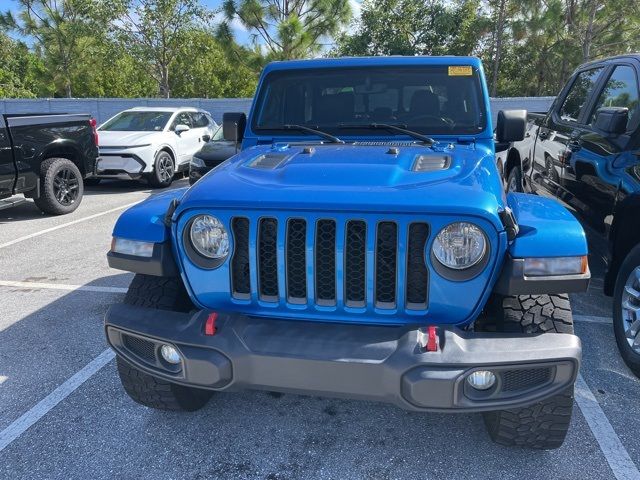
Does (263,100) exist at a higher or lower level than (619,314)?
higher

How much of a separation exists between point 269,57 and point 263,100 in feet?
66.4

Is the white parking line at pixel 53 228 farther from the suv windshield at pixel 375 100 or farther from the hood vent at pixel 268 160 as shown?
the hood vent at pixel 268 160

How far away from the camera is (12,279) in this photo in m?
5.04

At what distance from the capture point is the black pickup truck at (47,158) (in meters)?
6.63

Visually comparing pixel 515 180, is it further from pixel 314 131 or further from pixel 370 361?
pixel 370 361

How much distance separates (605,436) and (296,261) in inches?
72.9

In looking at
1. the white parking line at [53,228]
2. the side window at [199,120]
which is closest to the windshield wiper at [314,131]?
the white parking line at [53,228]

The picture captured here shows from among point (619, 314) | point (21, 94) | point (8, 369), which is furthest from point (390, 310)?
point (21, 94)

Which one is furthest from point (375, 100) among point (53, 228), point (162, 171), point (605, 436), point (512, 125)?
point (162, 171)

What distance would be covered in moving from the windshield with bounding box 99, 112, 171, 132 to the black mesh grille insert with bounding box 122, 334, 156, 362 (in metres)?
8.75

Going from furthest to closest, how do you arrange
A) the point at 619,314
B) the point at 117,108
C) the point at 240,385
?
the point at 117,108
the point at 619,314
the point at 240,385

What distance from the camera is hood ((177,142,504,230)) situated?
81.2 inches

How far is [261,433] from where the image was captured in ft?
8.83

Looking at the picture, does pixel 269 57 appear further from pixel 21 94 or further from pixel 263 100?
pixel 21 94
